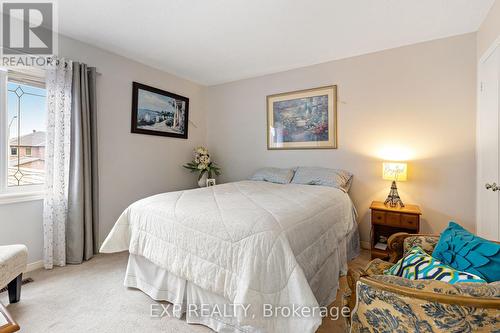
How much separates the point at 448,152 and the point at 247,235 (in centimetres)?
259

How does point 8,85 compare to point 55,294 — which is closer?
point 55,294

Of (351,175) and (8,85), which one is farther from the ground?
(8,85)

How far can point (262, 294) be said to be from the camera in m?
1.26

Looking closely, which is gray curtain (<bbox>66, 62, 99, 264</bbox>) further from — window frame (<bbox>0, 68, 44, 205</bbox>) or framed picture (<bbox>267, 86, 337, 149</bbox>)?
framed picture (<bbox>267, 86, 337, 149</bbox>)

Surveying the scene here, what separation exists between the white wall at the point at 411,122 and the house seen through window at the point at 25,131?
9.88 feet

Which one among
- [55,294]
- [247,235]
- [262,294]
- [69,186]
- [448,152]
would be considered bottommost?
[55,294]

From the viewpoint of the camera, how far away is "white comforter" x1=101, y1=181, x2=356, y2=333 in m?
1.26

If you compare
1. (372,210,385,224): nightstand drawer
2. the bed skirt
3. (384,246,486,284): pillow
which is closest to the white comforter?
the bed skirt

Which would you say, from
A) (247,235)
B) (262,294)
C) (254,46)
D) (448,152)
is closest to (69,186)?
(247,235)

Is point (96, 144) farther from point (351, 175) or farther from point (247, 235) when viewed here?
point (351, 175)

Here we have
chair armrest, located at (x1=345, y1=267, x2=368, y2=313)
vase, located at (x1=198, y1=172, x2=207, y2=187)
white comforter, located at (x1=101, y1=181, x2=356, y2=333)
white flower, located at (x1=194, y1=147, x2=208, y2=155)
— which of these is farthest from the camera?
white flower, located at (x1=194, y1=147, x2=208, y2=155)

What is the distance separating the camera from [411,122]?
2.75 meters

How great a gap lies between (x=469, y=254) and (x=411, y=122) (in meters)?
2.18

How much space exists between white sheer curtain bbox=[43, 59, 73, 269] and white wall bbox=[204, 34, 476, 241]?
2.74 meters
